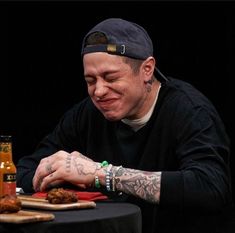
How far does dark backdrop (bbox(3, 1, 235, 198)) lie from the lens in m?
3.80

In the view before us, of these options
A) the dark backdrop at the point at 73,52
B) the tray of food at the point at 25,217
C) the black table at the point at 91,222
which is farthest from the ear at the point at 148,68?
the dark backdrop at the point at 73,52

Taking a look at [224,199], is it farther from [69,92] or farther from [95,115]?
[69,92]

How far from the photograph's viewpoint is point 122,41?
2629 mm

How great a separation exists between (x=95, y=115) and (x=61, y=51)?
3.84ft

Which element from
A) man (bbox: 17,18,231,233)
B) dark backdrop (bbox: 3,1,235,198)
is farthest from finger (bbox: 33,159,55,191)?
dark backdrop (bbox: 3,1,235,198)

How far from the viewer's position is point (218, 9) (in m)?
3.79

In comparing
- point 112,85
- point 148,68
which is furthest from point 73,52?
point 112,85

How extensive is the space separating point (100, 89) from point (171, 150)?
335mm

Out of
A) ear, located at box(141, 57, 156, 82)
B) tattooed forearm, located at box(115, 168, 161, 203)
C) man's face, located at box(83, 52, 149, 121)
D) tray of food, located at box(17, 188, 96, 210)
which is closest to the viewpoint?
tray of food, located at box(17, 188, 96, 210)

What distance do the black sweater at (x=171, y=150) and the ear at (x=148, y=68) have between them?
80mm

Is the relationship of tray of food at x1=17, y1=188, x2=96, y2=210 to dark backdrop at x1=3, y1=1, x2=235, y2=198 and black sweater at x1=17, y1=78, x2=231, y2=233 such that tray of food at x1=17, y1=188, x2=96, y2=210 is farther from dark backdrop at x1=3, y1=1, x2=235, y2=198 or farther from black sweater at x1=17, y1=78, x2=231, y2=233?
dark backdrop at x1=3, y1=1, x2=235, y2=198

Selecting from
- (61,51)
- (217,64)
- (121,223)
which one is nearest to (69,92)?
(61,51)

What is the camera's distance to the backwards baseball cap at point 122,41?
260cm

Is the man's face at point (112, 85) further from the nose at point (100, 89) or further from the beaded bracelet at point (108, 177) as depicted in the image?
the beaded bracelet at point (108, 177)
